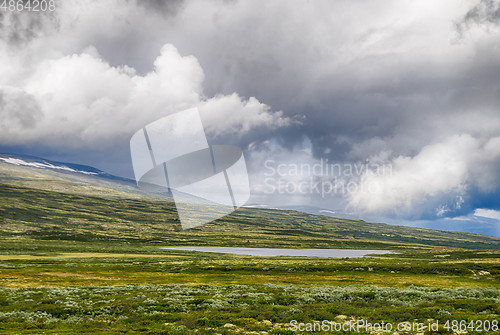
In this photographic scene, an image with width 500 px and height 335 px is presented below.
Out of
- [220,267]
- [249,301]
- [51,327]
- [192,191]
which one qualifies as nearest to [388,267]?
[220,267]

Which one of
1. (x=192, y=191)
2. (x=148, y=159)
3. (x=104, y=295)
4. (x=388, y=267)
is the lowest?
(x=388, y=267)

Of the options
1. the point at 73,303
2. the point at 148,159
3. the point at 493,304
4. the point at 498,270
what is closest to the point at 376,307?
the point at 493,304

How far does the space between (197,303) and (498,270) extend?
7778cm

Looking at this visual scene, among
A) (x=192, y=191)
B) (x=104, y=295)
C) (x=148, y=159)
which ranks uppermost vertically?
(x=148, y=159)

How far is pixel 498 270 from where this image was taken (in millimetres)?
72188

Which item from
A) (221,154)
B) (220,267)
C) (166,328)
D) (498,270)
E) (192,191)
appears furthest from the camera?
(220,267)

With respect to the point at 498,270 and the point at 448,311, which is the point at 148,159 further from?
the point at 498,270

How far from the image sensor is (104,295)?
3672 centimetres

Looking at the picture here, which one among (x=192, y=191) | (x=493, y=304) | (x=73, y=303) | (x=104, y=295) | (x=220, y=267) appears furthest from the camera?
(x=220, y=267)

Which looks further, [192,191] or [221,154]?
[192,191]

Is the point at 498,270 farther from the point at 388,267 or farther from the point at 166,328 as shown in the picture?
the point at 166,328

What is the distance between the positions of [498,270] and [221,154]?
82.2 m

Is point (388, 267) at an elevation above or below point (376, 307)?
below

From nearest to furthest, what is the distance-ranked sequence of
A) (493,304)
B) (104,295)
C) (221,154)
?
(221,154) → (493,304) → (104,295)
